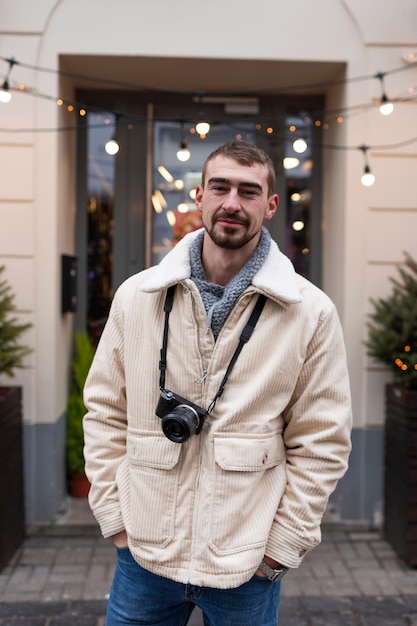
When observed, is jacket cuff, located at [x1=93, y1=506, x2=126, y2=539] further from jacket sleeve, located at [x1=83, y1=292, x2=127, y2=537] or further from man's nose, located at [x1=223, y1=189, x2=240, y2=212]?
man's nose, located at [x1=223, y1=189, x2=240, y2=212]

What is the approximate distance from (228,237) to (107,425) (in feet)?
2.67

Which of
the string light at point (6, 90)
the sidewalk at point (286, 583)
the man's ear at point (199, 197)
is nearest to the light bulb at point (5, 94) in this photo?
the string light at point (6, 90)

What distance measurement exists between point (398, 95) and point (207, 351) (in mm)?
3591

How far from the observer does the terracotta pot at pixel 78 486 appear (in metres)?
5.35

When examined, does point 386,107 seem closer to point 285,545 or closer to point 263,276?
point 263,276

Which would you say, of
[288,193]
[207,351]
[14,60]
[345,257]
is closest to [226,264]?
[207,351]

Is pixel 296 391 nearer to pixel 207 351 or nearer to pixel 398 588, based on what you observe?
pixel 207 351

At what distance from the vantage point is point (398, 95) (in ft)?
16.1

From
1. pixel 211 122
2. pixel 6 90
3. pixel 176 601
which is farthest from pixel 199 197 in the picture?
pixel 6 90

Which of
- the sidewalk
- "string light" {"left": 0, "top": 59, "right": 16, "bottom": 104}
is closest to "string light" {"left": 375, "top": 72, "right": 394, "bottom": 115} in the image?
"string light" {"left": 0, "top": 59, "right": 16, "bottom": 104}

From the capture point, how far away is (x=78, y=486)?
5375mm

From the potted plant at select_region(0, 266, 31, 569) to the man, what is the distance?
7.41ft

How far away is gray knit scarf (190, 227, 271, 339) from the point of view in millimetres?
2164

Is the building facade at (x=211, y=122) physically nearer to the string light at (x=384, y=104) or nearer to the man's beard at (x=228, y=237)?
the string light at (x=384, y=104)
